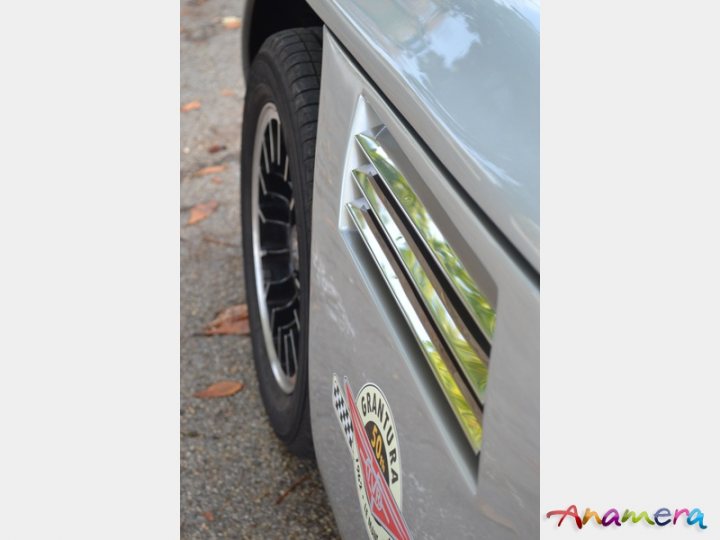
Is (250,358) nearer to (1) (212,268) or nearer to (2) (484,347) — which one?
(1) (212,268)

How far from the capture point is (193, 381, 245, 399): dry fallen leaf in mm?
2838

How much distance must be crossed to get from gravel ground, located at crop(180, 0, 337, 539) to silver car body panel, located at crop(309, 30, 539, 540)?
53cm

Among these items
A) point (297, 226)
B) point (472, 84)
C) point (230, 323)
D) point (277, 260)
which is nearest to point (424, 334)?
point (472, 84)

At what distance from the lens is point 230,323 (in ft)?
10.3

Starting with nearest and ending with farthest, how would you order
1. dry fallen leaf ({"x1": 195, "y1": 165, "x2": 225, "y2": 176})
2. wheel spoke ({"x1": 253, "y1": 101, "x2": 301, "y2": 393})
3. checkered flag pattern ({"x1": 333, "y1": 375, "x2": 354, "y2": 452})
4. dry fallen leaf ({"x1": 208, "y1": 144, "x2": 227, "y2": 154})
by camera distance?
1. checkered flag pattern ({"x1": 333, "y1": 375, "x2": 354, "y2": 452})
2. wheel spoke ({"x1": 253, "y1": 101, "x2": 301, "y2": 393})
3. dry fallen leaf ({"x1": 195, "y1": 165, "x2": 225, "y2": 176})
4. dry fallen leaf ({"x1": 208, "y1": 144, "x2": 227, "y2": 154})

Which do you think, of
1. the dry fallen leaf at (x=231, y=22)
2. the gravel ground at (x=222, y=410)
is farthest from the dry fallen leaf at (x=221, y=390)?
the dry fallen leaf at (x=231, y=22)

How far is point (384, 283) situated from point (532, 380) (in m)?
0.50

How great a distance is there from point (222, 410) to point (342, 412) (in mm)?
1077

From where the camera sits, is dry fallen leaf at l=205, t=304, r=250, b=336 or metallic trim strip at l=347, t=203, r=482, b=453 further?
dry fallen leaf at l=205, t=304, r=250, b=336

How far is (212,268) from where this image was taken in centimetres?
342

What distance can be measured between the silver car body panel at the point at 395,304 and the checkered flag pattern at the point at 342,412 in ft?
0.10

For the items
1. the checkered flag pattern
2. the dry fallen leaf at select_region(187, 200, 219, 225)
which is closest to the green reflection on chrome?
the checkered flag pattern

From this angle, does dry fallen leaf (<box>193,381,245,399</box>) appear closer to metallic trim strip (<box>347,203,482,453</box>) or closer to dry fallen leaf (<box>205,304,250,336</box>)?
dry fallen leaf (<box>205,304,250,336</box>)
